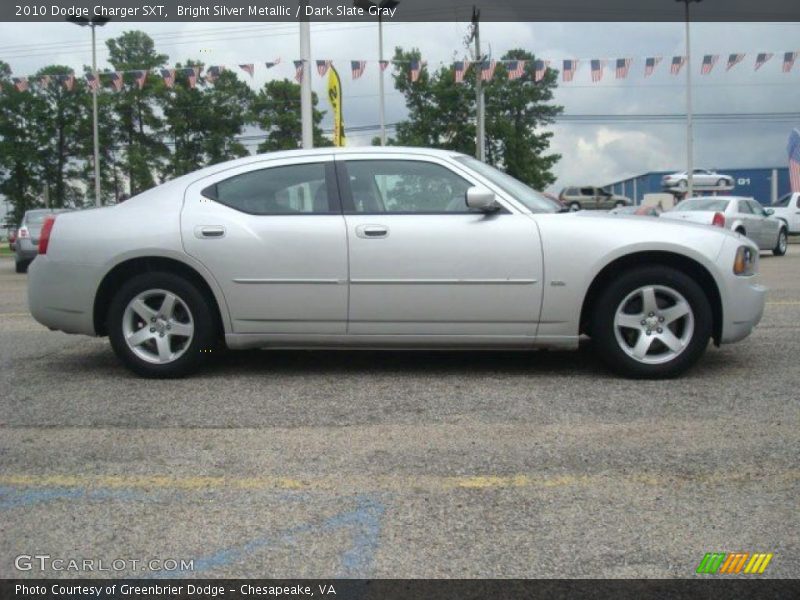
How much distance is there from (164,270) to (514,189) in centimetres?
243

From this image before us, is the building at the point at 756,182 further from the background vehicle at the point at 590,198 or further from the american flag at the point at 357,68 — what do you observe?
the american flag at the point at 357,68

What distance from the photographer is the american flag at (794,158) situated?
4531 centimetres

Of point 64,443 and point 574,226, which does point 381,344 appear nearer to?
point 574,226

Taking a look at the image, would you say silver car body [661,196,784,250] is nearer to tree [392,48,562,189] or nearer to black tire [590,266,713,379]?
black tire [590,266,713,379]

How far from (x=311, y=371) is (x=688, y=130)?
3565 centimetres

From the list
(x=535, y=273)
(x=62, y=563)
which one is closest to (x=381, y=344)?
(x=535, y=273)

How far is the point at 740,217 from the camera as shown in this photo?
722 inches

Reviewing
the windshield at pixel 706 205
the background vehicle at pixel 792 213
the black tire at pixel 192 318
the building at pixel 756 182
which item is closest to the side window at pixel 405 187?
the black tire at pixel 192 318

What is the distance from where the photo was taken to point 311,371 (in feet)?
19.1

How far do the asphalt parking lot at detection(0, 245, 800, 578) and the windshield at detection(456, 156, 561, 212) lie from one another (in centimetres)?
112

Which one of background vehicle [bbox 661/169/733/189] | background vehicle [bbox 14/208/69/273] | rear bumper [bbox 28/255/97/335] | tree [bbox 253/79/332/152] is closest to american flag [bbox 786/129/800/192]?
background vehicle [bbox 661/169/733/189]

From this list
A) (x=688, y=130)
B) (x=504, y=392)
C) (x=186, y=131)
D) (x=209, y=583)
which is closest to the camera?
(x=209, y=583)

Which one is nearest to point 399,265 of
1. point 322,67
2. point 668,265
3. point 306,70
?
point 668,265

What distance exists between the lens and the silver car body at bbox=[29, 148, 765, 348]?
5270 millimetres
